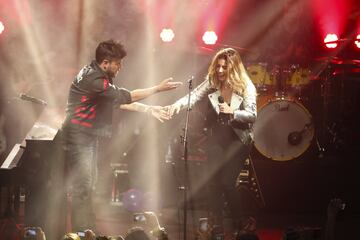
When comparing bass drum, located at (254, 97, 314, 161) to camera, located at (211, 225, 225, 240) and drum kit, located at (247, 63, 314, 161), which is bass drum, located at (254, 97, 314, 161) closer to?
drum kit, located at (247, 63, 314, 161)

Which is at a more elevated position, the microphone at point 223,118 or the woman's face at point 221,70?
the woman's face at point 221,70

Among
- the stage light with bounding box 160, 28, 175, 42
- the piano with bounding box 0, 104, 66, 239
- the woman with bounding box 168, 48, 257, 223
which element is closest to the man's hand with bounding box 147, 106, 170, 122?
the woman with bounding box 168, 48, 257, 223

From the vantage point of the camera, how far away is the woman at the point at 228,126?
6.13 meters

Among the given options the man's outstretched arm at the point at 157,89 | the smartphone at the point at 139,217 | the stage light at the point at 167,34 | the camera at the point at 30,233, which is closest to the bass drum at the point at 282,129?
the stage light at the point at 167,34

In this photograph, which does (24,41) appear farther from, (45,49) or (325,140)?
(325,140)

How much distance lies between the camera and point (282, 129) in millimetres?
9961

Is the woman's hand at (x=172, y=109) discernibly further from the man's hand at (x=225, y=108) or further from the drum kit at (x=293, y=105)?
the drum kit at (x=293, y=105)

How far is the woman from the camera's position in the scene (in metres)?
6.13

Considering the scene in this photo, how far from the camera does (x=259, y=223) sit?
7.88 meters

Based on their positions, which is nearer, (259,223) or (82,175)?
(82,175)

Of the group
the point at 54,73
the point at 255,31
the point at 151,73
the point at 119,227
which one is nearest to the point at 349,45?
the point at 255,31

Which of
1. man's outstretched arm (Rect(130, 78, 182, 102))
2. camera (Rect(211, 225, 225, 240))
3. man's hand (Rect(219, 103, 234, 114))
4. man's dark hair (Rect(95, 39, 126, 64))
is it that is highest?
man's dark hair (Rect(95, 39, 126, 64))

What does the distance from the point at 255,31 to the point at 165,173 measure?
4232 mm

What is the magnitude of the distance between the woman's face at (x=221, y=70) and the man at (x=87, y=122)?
4.16ft
